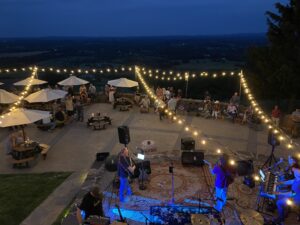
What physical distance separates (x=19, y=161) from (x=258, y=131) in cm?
968

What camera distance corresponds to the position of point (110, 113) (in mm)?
16234

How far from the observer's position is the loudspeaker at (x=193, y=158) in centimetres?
977

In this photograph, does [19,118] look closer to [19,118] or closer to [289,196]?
[19,118]

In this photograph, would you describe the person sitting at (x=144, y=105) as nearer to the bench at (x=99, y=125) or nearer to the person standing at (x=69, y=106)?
the bench at (x=99, y=125)

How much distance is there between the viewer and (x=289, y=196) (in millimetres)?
6699

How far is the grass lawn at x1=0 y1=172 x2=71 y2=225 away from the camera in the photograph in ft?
25.5

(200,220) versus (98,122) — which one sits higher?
(200,220)

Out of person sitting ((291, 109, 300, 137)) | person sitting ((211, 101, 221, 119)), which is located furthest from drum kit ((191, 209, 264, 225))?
person sitting ((211, 101, 221, 119))

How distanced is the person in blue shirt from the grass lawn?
597 centimetres

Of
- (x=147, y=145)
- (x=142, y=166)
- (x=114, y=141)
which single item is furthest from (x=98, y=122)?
(x=142, y=166)

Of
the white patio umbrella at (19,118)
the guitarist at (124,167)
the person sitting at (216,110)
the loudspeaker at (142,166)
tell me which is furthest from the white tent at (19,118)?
the person sitting at (216,110)

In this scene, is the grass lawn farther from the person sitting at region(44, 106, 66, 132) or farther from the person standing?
the person standing

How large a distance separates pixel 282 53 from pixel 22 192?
16411 millimetres

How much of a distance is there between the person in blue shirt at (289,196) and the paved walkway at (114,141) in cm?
376
